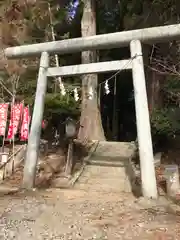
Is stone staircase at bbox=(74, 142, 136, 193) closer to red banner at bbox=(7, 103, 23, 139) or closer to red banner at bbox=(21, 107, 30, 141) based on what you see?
red banner at bbox=(21, 107, 30, 141)

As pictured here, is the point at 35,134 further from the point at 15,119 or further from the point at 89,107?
the point at 89,107

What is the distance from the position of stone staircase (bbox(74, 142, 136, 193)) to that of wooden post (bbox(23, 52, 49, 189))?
1516 millimetres

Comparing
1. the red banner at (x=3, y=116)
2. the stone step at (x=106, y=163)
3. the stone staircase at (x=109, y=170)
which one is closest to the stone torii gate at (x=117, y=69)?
the stone staircase at (x=109, y=170)

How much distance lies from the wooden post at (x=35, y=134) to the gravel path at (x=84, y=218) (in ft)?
1.77

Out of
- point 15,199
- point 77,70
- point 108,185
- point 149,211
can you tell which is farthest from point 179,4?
point 15,199

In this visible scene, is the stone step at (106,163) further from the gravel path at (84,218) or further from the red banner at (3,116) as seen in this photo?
the red banner at (3,116)

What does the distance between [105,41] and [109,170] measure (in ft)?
13.3

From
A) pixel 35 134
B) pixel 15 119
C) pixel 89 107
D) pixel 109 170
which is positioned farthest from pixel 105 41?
pixel 89 107

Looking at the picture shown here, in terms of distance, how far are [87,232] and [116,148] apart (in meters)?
7.41

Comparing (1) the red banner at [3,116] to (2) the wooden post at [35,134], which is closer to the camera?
(2) the wooden post at [35,134]

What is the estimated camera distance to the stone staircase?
8.71 m

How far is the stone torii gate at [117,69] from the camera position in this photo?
6.85 m

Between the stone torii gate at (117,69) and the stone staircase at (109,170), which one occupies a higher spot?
the stone torii gate at (117,69)

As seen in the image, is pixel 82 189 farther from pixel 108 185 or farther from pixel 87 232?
pixel 87 232
